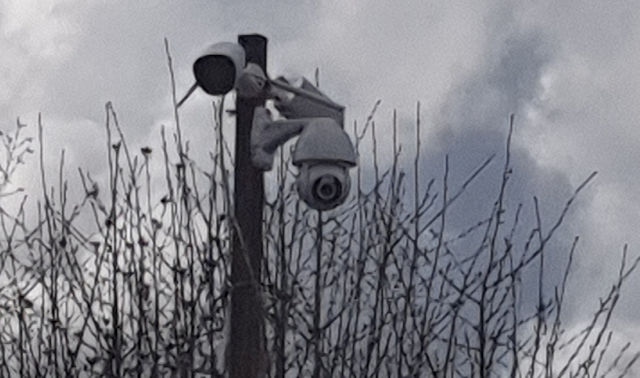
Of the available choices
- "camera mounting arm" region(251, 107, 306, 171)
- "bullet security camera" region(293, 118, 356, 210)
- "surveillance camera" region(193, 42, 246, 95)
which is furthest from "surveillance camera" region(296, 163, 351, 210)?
"surveillance camera" region(193, 42, 246, 95)

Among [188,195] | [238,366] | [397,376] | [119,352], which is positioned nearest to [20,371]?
[119,352]

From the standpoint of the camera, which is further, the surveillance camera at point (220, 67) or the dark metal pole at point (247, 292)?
the surveillance camera at point (220, 67)

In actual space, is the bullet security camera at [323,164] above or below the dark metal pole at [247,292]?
above

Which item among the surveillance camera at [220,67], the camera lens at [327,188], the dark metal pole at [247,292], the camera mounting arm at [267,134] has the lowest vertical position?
the dark metal pole at [247,292]

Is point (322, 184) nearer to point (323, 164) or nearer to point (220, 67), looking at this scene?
point (323, 164)

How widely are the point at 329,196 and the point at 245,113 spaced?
55cm

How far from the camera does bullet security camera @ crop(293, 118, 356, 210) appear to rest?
4488 mm

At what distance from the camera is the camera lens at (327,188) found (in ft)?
14.8

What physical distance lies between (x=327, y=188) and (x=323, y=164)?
97mm

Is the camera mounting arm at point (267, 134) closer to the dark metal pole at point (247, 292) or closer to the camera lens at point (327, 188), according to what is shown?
the dark metal pole at point (247, 292)

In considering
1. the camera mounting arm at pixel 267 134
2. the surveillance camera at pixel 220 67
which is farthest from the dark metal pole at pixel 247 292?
the surveillance camera at pixel 220 67

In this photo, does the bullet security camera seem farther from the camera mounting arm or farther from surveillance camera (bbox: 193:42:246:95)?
surveillance camera (bbox: 193:42:246:95)

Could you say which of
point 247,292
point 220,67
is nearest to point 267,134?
point 220,67

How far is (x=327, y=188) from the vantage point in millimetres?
4523
